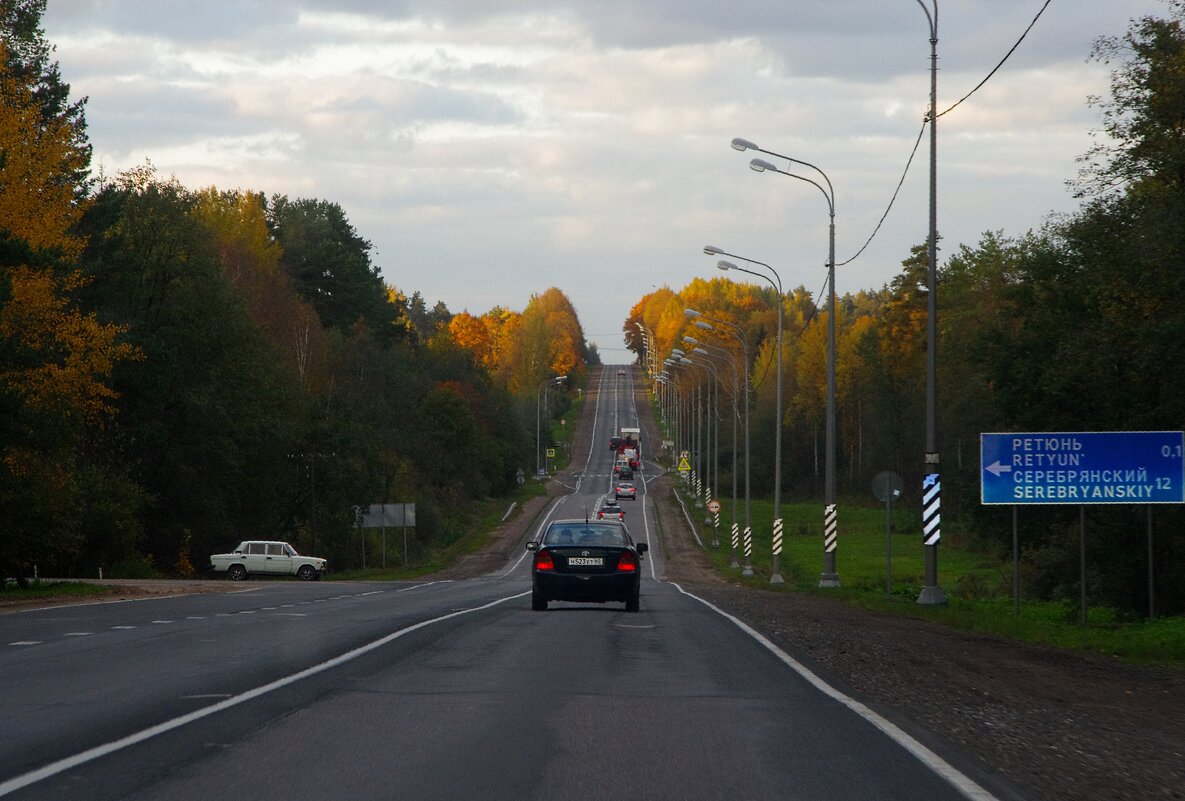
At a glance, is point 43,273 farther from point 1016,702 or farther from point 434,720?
point 1016,702

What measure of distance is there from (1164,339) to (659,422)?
167139mm

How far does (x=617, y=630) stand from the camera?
19.1m

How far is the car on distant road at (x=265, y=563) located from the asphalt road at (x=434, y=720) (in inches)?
1555

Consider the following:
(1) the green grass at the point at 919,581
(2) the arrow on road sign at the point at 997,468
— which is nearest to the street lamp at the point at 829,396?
(1) the green grass at the point at 919,581

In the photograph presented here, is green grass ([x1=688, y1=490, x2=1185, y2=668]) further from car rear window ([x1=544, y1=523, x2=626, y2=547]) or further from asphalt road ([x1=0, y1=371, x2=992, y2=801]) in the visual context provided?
asphalt road ([x1=0, y1=371, x2=992, y2=801])

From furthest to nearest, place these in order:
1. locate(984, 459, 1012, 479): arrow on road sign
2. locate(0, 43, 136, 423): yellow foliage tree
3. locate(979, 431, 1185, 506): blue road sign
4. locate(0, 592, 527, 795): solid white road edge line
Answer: locate(0, 43, 136, 423): yellow foliage tree → locate(984, 459, 1012, 479): arrow on road sign → locate(979, 431, 1185, 506): blue road sign → locate(0, 592, 527, 795): solid white road edge line

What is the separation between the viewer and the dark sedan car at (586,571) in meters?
23.6

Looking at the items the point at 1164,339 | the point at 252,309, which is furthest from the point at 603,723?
the point at 252,309

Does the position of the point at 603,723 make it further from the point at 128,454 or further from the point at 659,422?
the point at 659,422

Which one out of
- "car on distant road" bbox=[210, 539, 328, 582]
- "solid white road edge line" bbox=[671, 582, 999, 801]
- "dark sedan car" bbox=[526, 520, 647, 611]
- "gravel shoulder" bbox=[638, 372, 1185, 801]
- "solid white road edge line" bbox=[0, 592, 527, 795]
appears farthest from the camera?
"car on distant road" bbox=[210, 539, 328, 582]

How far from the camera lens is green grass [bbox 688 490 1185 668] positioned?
2172 centimetres

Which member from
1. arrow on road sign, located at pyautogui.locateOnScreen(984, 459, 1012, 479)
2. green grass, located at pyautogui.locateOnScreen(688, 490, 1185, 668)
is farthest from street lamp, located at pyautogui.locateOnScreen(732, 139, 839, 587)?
arrow on road sign, located at pyautogui.locateOnScreen(984, 459, 1012, 479)

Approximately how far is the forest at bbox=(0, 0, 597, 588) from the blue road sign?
68.3 feet

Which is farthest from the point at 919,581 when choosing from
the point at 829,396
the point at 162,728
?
the point at 162,728
